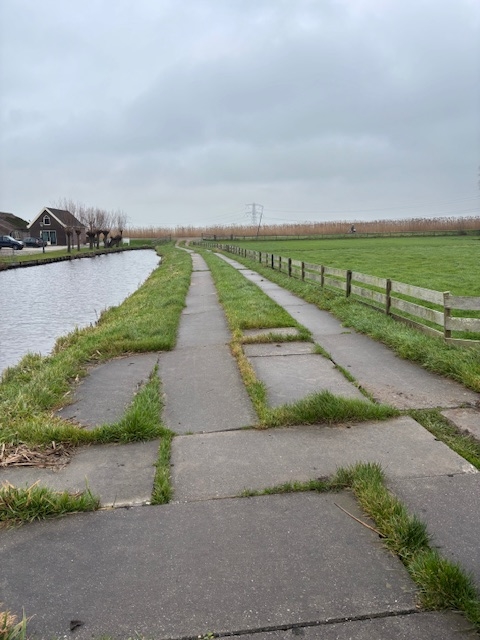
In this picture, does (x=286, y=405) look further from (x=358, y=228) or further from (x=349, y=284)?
(x=358, y=228)

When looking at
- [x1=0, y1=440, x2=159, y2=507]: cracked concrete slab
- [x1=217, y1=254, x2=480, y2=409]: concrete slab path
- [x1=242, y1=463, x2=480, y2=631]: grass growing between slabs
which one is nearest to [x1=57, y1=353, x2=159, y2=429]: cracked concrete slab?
[x1=0, y1=440, x2=159, y2=507]: cracked concrete slab

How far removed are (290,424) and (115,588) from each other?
233 centimetres

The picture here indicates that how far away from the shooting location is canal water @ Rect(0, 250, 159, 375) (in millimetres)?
11914

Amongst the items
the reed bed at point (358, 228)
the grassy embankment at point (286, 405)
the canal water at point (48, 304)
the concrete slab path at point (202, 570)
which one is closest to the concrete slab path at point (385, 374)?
the grassy embankment at point (286, 405)

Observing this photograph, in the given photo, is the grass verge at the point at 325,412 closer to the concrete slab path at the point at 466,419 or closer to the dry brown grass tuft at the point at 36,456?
the concrete slab path at the point at 466,419

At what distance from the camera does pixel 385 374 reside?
593 centimetres

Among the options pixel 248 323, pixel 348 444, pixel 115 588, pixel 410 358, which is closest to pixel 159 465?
pixel 115 588

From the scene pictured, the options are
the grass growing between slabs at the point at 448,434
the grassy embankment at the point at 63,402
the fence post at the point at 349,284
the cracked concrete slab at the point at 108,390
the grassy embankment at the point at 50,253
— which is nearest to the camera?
the grass growing between slabs at the point at 448,434

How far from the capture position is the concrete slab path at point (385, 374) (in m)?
4.95

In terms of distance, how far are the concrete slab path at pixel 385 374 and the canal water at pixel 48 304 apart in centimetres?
604

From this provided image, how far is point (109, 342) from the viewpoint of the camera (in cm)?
781

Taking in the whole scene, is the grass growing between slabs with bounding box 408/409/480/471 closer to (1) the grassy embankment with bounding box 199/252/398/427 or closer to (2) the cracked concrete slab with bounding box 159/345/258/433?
(1) the grassy embankment with bounding box 199/252/398/427

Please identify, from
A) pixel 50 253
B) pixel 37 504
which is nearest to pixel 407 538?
pixel 37 504

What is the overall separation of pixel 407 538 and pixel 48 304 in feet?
60.7
